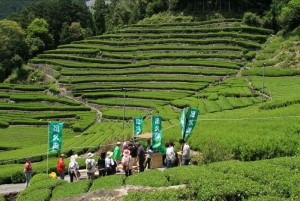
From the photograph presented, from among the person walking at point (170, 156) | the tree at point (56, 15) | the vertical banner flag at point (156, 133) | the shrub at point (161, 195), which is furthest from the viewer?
the tree at point (56, 15)

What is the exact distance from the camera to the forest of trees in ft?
294

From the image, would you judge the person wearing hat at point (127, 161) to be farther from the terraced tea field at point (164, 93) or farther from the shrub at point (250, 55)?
the shrub at point (250, 55)

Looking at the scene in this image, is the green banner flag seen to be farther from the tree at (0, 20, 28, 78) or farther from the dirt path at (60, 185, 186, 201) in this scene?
the tree at (0, 20, 28, 78)

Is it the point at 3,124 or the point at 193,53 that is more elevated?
the point at 193,53

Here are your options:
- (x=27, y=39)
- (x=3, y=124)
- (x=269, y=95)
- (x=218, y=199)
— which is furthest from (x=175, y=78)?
(x=218, y=199)

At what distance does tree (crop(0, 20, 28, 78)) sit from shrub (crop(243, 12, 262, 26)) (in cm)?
5015

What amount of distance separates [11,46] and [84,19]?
37502mm

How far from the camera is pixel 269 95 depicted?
56.5 metres

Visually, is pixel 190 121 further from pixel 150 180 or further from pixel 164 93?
pixel 164 93

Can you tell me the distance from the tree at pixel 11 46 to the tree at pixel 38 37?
92.8 inches

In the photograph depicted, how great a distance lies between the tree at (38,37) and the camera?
4078 inches

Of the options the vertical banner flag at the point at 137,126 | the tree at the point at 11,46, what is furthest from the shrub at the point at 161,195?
the tree at the point at 11,46

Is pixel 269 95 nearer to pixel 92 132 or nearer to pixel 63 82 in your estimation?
pixel 92 132

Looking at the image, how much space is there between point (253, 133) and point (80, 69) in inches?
2304
